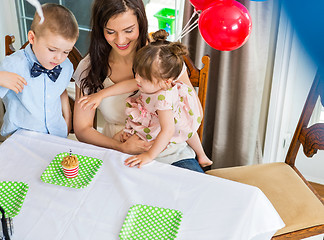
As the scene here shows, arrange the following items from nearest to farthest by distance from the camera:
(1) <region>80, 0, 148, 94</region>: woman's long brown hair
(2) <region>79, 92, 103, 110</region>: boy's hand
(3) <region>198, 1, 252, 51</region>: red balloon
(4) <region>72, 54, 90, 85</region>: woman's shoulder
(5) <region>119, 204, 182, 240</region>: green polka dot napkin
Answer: (5) <region>119, 204, 182, 240</region>: green polka dot napkin, (3) <region>198, 1, 252, 51</region>: red balloon, (1) <region>80, 0, 148, 94</region>: woman's long brown hair, (2) <region>79, 92, 103, 110</region>: boy's hand, (4) <region>72, 54, 90, 85</region>: woman's shoulder

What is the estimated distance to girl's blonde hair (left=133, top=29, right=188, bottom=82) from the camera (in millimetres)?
1373

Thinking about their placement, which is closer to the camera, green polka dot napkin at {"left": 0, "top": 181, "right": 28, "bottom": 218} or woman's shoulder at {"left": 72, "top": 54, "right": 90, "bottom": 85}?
green polka dot napkin at {"left": 0, "top": 181, "right": 28, "bottom": 218}

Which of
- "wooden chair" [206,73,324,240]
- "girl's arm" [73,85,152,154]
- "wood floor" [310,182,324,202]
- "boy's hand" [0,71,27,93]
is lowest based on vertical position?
"wood floor" [310,182,324,202]

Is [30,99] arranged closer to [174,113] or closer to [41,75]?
[41,75]

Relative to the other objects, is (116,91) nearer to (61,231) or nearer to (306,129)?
(61,231)

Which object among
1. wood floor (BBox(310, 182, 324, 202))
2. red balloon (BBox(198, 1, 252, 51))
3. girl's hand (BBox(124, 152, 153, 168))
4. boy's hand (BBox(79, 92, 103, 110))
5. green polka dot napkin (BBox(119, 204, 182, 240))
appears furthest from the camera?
wood floor (BBox(310, 182, 324, 202))

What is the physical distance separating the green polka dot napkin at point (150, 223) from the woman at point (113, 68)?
47cm

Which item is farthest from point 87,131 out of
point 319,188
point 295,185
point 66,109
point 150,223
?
point 319,188

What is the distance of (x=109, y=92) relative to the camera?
1.60 m

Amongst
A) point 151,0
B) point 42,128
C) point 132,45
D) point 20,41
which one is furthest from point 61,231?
point 20,41

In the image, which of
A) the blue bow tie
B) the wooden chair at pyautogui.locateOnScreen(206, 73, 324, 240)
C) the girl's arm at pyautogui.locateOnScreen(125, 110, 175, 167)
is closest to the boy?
the blue bow tie

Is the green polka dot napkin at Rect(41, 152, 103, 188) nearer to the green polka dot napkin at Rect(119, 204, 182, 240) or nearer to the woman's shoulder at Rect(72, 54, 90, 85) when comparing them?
the green polka dot napkin at Rect(119, 204, 182, 240)

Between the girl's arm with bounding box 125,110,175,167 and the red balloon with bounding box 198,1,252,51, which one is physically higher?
the red balloon with bounding box 198,1,252,51

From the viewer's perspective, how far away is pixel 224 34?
126 cm
